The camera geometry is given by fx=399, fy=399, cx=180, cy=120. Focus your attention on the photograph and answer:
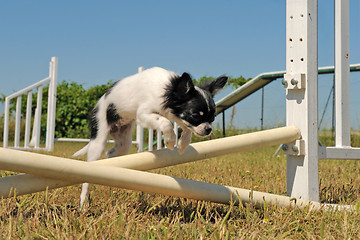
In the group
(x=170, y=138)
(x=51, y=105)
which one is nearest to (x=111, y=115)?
(x=170, y=138)

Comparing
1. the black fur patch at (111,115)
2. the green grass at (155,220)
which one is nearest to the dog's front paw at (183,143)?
the green grass at (155,220)

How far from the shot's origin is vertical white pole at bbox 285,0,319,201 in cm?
286

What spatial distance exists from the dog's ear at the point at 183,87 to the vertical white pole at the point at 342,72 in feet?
4.90

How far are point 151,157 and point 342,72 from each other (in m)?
1.81

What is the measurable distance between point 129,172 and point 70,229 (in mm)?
420

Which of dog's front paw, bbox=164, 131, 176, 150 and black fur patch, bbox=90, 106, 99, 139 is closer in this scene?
dog's front paw, bbox=164, 131, 176, 150

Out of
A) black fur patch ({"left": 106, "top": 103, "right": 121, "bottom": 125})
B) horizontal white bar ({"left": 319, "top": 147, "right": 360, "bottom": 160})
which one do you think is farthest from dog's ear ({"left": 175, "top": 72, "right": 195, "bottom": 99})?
horizontal white bar ({"left": 319, "top": 147, "right": 360, "bottom": 160})

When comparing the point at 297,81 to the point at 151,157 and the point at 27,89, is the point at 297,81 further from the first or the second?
the point at 27,89

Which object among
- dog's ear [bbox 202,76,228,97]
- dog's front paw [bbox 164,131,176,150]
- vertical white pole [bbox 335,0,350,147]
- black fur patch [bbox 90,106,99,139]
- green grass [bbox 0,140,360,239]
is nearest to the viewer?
green grass [bbox 0,140,360,239]

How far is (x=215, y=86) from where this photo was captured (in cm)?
253

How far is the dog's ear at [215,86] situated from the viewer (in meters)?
2.53

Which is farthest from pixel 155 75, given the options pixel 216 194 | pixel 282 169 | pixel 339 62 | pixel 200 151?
pixel 282 169

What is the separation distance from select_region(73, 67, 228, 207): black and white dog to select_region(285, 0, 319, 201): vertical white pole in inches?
26.3

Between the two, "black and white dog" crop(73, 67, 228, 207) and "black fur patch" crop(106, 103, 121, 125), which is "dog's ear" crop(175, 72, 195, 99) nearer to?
"black and white dog" crop(73, 67, 228, 207)
